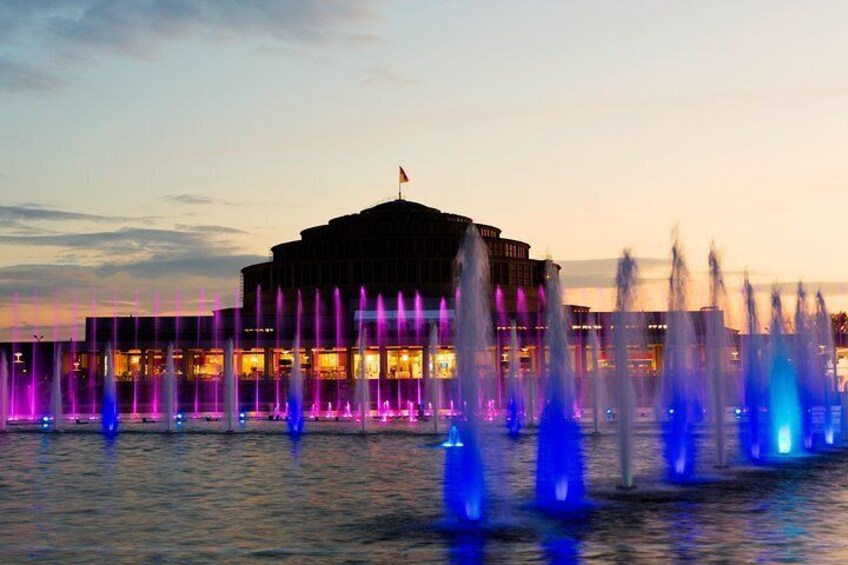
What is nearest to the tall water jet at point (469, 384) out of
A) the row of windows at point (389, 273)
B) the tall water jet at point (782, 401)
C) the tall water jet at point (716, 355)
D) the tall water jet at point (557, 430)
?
the tall water jet at point (557, 430)

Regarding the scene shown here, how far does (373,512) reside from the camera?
2033cm

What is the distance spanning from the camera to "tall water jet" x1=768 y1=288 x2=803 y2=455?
3597cm

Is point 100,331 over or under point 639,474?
over

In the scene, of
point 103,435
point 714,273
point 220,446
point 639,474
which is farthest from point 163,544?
point 103,435

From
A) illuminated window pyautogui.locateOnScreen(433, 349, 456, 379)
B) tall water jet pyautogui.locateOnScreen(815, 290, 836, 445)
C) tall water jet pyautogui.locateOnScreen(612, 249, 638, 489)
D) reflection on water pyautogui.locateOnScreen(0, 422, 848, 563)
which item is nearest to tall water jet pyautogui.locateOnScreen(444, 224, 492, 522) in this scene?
reflection on water pyautogui.locateOnScreen(0, 422, 848, 563)

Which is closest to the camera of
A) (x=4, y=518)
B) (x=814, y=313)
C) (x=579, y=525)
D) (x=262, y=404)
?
(x=579, y=525)

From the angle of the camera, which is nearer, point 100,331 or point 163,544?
point 163,544

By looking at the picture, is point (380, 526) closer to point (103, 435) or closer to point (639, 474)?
point (639, 474)

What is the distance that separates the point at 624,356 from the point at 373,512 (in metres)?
8.41

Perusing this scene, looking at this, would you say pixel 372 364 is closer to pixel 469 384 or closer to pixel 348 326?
pixel 348 326

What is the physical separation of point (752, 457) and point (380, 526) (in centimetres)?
1626

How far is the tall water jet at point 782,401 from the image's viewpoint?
36.0 m

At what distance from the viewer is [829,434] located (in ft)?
126

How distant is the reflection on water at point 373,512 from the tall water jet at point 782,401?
3.24m
